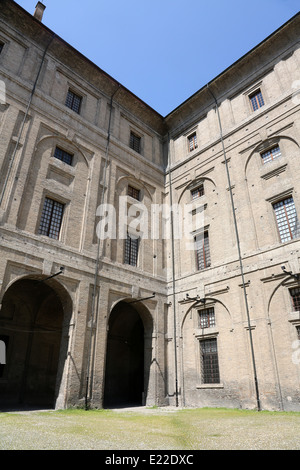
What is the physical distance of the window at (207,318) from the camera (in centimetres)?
1625

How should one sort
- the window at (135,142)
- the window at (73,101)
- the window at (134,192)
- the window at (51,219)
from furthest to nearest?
the window at (135,142) → the window at (134,192) → the window at (73,101) → the window at (51,219)

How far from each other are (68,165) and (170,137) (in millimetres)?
9562

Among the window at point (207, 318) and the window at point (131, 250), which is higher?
the window at point (131, 250)

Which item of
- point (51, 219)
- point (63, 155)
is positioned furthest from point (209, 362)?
point (63, 155)

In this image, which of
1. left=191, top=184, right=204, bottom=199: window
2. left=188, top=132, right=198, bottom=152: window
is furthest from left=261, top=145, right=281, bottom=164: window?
left=188, top=132, right=198, bottom=152: window

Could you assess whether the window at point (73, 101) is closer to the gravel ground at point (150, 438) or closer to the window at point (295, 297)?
the window at point (295, 297)

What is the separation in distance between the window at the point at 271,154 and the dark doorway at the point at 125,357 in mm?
11297

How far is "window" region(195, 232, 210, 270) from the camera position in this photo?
1783 centimetres

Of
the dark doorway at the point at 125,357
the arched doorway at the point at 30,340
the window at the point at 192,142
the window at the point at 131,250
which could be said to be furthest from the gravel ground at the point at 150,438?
the window at the point at 192,142

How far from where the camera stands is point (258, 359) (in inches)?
533

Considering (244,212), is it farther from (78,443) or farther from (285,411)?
(78,443)

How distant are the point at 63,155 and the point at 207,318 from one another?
37.4 feet

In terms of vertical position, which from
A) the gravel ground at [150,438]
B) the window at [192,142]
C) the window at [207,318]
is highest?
the window at [192,142]

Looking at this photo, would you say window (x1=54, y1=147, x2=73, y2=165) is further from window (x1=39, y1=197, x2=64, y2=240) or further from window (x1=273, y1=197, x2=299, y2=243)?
window (x1=273, y1=197, x2=299, y2=243)
